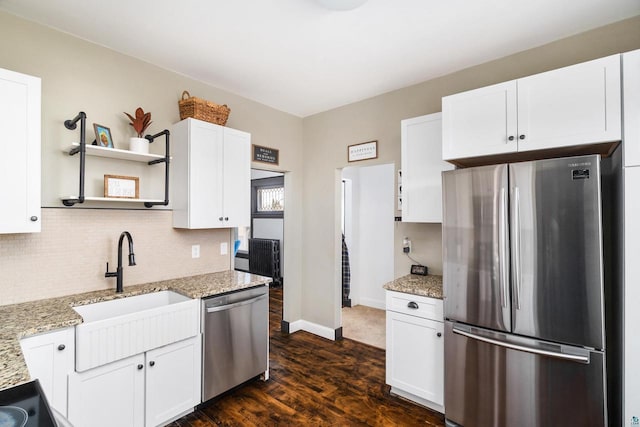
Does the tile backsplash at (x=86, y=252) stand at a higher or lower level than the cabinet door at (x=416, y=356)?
higher

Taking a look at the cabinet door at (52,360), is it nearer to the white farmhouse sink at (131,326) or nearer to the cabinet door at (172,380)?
the white farmhouse sink at (131,326)

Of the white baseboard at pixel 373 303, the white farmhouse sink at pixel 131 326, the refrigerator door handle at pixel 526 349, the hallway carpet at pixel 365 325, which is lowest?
the hallway carpet at pixel 365 325

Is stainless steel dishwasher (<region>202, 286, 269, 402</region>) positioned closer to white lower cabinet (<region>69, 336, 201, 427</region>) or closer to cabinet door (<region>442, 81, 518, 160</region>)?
white lower cabinet (<region>69, 336, 201, 427</region>)

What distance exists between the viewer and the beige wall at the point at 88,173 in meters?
2.06

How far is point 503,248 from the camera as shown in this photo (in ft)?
6.45

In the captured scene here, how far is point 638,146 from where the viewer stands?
1.67 metres

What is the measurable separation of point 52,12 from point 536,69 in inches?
135

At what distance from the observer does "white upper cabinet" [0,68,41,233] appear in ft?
5.62

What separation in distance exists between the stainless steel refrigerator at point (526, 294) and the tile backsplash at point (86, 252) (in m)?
2.27

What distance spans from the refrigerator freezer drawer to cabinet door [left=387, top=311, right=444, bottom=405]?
0.10 metres

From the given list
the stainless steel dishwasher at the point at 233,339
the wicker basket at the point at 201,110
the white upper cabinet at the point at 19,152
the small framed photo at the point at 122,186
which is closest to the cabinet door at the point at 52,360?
the white upper cabinet at the point at 19,152

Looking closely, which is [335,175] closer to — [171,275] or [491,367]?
[171,275]

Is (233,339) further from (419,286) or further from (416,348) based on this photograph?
(419,286)

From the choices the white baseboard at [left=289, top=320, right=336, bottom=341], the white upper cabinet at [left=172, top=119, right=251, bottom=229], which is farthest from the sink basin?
the white baseboard at [left=289, top=320, right=336, bottom=341]
